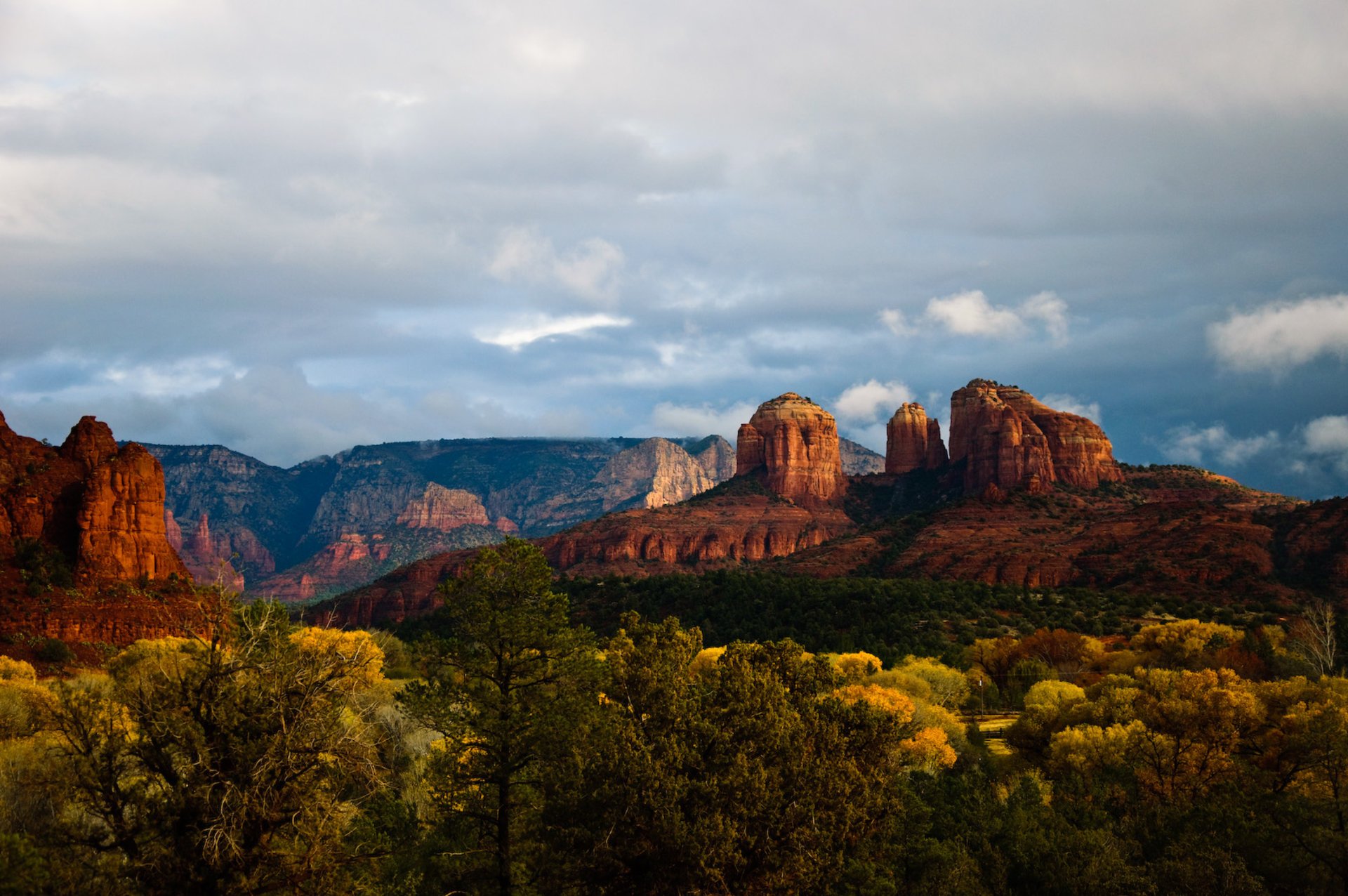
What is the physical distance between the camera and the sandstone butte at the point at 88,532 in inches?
3204

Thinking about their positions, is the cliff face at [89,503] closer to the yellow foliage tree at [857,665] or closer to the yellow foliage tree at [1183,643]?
the yellow foliage tree at [857,665]

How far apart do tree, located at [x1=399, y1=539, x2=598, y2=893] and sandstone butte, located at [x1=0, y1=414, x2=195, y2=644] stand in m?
53.4

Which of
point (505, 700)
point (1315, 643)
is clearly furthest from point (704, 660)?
point (1315, 643)

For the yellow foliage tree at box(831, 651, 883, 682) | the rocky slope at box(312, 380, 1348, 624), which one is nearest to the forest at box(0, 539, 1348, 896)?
Answer: the yellow foliage tree at box(831, 651, 883, 682)

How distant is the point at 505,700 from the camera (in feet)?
107

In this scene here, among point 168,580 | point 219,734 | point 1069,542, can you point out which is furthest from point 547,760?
point 1069,542

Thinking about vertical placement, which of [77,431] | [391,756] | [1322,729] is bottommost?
[391,756]

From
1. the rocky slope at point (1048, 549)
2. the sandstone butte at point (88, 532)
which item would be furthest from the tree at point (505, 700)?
the rocky slope at point (1048, 549)

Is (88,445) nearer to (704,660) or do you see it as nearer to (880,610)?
(704,660)

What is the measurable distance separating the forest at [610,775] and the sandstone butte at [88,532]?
1517 centimetres

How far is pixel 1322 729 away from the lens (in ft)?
161

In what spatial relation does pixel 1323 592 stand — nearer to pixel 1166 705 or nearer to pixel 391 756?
pixel 1166 705

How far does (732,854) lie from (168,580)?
75802mm

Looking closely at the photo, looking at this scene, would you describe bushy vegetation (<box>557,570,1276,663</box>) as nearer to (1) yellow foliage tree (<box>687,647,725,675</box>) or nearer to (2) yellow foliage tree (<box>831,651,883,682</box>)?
(2) yellow foliage tree (<box>831,651,883,682</box>)
